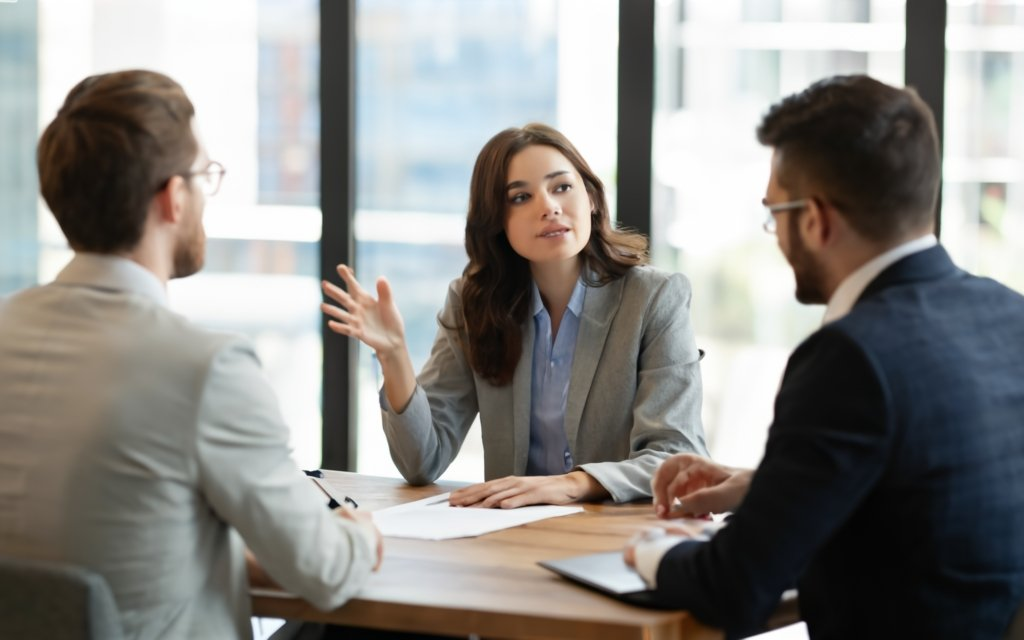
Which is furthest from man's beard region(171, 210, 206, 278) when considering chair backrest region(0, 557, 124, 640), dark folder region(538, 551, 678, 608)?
dark folder region(538, 551, 678, 608)

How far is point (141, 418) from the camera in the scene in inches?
62.4

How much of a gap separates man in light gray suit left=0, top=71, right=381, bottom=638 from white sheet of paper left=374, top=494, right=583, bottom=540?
335 millimetres

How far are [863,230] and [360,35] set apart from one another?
2.59 meters

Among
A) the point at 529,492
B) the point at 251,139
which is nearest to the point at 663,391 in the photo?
the point at 529,492

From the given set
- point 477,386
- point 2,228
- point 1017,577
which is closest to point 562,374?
point 477,386

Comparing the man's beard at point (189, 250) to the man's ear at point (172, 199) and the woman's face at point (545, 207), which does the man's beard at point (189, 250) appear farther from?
the woman's face at point (545, 207)

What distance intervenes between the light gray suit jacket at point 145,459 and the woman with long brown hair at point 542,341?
2.78 ft

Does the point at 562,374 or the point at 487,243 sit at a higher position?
the point at 487,243

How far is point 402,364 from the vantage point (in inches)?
102

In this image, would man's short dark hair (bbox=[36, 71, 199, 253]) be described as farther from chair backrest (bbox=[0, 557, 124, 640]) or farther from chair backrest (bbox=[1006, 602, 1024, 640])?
chair backrest (bbox=[1006, 602, 1024, 640])

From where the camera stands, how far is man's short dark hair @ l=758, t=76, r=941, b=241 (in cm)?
171

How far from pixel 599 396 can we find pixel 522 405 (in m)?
0.19

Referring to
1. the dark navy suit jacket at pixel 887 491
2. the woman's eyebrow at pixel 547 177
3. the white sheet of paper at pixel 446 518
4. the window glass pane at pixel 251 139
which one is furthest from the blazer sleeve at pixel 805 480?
the window glass pane at pixel 251 139

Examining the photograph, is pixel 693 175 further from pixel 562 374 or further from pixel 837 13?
pixel 562 374
